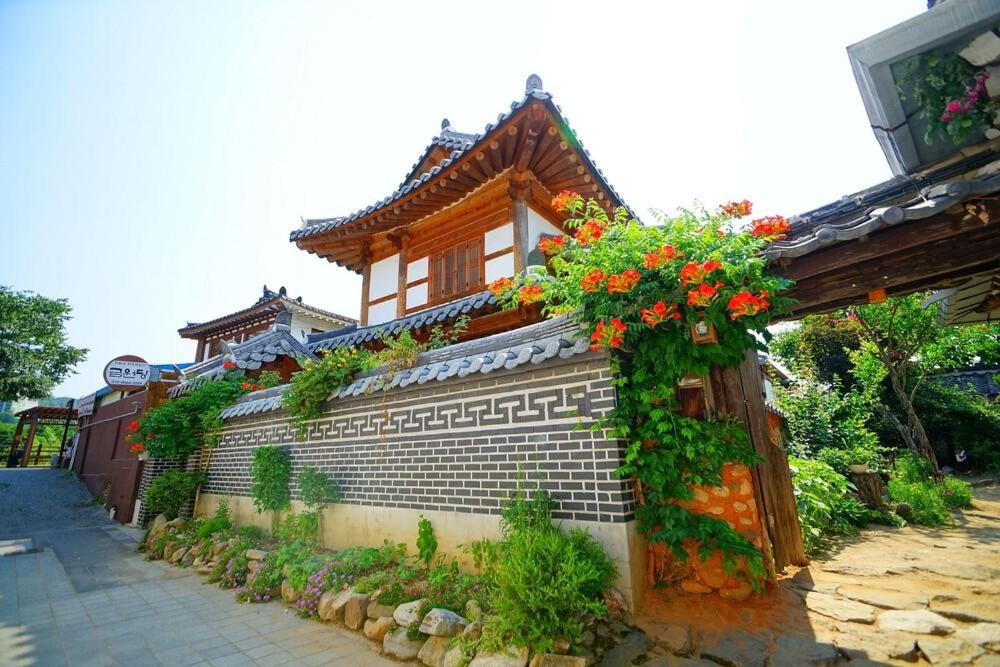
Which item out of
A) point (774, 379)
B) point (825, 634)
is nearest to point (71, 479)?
point (825, 634)

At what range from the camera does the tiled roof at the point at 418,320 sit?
6512mm

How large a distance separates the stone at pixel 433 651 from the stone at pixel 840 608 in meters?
2.74

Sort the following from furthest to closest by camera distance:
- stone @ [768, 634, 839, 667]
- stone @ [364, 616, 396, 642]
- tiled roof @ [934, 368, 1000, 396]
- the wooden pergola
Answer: the wooden pergola → tiled roof @ [934, 368, 1000, 396] → stone @ [364, 616, 396, 642] → stone @ [768, 634, 839, 667]

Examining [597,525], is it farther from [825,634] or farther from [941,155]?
[941,155]

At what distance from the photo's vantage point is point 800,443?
372 inches

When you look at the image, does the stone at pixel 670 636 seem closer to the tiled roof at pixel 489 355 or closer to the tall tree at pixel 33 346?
the tiled roof at pixel 489 355

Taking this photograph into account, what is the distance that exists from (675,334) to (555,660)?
96.8 inches

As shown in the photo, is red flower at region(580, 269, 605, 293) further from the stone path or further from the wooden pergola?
the wooden pergola

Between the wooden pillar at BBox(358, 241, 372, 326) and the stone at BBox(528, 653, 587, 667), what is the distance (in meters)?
7.50

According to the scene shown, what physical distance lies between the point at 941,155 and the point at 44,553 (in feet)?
42.6

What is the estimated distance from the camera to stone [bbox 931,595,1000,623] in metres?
2.99

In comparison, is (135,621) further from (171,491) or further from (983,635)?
(983,635)

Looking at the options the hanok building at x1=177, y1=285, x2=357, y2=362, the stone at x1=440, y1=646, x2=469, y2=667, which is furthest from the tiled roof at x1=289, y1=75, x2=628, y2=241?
the hanok building at x1=177, y1=285, x2=357, y2=362

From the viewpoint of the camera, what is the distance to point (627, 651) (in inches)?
112
